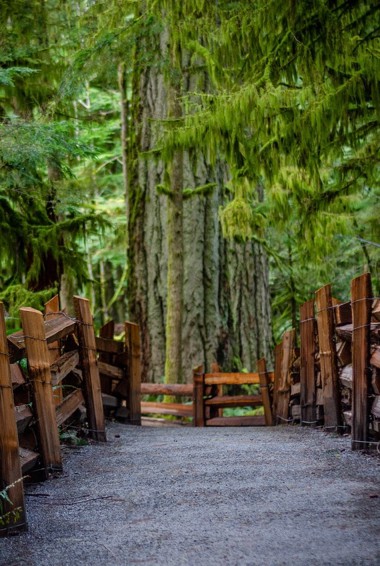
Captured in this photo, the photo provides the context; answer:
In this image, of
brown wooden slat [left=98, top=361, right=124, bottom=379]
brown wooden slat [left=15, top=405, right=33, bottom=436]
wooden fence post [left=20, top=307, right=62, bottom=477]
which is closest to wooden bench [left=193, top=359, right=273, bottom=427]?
brown wooden slat [left=98, top=361, right=124, bottom=379]

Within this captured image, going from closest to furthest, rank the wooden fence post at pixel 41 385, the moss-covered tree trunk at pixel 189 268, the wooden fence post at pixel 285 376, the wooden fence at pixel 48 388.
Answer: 1. the wooden fence at pixel 48 388
2. the wooden fence post at pixel 41 385
3. the wooden fence post at pixel 285 376
4. the moss-covered tree trunk at pixel 189 268

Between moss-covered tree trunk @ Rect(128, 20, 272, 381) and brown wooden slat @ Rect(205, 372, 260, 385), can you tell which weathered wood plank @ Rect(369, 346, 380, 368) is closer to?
brown wooden slat @ Rect(205, 372, 260, 385)

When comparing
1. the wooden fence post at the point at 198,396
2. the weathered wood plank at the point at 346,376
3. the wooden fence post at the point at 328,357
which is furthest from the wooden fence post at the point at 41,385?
the wooden fence post at the point at 198,396

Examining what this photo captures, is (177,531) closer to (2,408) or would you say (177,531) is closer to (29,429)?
(2,408)

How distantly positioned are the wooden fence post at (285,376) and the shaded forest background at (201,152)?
1.41 m

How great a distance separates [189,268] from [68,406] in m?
7.26

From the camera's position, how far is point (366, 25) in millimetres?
7465

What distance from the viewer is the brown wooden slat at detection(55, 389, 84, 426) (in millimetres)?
7578

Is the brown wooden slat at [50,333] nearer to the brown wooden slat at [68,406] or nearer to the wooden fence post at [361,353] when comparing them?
the brown wooden slat at [68,406]

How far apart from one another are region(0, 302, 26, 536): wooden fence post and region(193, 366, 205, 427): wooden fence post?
8.32 metres

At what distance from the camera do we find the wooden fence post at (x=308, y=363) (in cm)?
936

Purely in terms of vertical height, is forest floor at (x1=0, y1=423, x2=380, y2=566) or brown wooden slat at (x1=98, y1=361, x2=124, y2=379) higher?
brown wooden slat at (x1=98, y1=361, x2=124, y2=379)

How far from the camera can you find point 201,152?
12578 millimetres

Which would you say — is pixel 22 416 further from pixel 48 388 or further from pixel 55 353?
pixel 55 353
